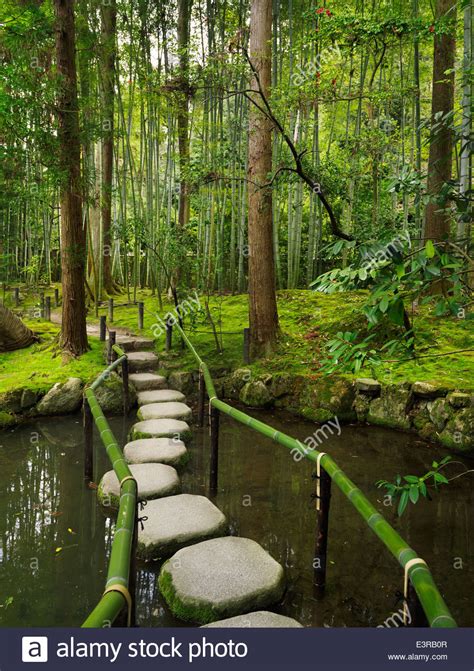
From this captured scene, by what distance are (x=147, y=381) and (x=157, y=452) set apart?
2183mm

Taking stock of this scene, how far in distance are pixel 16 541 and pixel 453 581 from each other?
8.54 ft

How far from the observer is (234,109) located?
28.9ft

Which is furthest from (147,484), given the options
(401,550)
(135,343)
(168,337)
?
(135,343)

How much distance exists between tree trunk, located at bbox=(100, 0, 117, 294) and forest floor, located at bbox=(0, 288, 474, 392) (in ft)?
8.28

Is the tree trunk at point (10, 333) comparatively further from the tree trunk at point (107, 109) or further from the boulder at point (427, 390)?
the boulder at point (427, 390)

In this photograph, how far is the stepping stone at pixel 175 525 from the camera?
2652mm

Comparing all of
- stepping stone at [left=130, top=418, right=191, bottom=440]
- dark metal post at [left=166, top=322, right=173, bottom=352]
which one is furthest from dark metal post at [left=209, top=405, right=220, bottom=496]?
dark metal post at [left=166, top=322, right=173, bottom=352]

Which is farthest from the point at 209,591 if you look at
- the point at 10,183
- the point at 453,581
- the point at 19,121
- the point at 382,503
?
the point at 10,183

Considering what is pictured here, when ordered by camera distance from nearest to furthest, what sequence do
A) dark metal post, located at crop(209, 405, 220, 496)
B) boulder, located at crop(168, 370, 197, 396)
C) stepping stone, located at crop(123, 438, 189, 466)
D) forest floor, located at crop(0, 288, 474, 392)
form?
dark metal post, located at crop(209, 405, 220, 496)
stepping stone, located at crop(123, 438, 189, 466)
forest floor, located at crop(0, 288, 474, 392)
boulder, located at crop(168, 370, 197, 396)

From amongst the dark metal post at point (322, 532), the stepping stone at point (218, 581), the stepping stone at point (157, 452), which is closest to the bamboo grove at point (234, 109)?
the dark metal post at point (322, 532)

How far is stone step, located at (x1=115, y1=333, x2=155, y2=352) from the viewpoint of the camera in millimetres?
7100

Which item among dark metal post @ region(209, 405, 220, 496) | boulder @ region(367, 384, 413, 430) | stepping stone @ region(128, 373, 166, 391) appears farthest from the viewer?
stepping stone @ region(128, 373, 166, 391)

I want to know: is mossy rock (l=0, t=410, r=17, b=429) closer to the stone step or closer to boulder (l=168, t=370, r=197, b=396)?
boulder (l=168, t=370, r=197, b=396)

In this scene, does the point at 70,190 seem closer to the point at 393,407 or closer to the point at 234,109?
the point at 234,109
